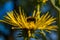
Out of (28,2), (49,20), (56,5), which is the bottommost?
(49,20)

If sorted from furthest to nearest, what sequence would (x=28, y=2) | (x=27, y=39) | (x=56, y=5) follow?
(x=28, y=2) < (x=56, y=5) < (x=27, y=39)

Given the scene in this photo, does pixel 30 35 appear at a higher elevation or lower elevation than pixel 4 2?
lower

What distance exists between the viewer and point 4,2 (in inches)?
186

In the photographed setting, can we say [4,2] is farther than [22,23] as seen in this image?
Yes

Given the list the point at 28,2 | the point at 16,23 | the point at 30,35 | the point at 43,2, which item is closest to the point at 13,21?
the point at 16,23

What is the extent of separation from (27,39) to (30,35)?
5 centimetres

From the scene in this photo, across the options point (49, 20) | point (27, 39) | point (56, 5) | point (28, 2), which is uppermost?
point (28, 2)

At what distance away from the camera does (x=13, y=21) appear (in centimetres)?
154

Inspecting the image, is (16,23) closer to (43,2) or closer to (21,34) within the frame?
(21,34)

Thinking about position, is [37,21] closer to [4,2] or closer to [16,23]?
[16,23]

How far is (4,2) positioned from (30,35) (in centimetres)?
325

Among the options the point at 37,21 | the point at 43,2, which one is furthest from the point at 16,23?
the point at 43,2

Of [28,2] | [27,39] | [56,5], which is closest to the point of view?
[27,39]

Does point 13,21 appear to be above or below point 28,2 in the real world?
below
